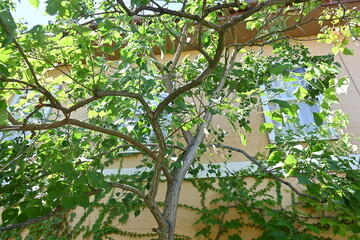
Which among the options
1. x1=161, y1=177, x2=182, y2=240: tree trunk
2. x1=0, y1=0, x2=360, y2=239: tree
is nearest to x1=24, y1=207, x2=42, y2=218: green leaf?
x1=0, y1=0, x2=360, y2=239: tree

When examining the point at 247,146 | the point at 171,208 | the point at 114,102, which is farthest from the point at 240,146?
the point at 114,102

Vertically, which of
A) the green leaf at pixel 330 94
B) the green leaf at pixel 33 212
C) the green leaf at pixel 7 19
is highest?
the green leaf at pixel 7 19

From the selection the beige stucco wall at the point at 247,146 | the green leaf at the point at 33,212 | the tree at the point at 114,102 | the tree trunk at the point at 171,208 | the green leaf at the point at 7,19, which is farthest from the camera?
the beige stucco wall at the point at 247,146

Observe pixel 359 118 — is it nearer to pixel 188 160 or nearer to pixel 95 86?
pixel 188 160

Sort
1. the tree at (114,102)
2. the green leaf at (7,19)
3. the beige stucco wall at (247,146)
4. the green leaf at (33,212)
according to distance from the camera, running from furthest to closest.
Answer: the beige stucco wall at (247,146) < the green leaf at (33,212) < the tree at (114,102) < the green leaf at (7,19)

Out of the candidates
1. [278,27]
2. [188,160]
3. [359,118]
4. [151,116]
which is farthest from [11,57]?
[359,118]

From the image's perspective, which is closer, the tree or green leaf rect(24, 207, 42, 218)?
the tree

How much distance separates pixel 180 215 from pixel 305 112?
2.90 meters

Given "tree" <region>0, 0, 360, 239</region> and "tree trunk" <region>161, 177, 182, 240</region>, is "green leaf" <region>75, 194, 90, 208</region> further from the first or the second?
"tree trunk" <region>161, 177, 182, 240</region>

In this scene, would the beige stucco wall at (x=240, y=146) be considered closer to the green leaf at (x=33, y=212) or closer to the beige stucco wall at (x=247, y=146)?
the beige stucco wall at (x=247, y=146)

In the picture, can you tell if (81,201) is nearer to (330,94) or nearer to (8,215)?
(8,215)

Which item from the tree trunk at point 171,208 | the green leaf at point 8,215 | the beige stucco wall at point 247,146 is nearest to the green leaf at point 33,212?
the green leaf at point 8,215

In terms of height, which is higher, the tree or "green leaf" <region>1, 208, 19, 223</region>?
the tree

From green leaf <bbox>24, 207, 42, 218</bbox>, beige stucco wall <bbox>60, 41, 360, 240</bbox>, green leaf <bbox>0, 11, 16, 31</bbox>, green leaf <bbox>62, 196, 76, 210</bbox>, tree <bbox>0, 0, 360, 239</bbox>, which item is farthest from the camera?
beige stucco wall <bbox>60, 41, 360, 240</bbox>
